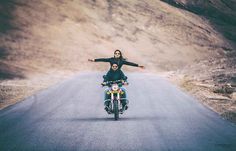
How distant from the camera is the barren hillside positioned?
59.3 metres

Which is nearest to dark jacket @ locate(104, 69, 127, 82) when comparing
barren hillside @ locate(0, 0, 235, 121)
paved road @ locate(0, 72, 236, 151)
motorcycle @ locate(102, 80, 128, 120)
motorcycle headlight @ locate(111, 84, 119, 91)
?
motorcycle @ locate(102, 80, 128, 120)

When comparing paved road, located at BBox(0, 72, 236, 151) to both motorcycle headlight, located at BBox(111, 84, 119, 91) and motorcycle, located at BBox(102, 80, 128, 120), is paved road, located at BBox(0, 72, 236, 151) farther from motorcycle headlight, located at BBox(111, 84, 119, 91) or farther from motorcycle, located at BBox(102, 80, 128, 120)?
motorcycle headlight, located at BBox(111, 84, 119, 91)

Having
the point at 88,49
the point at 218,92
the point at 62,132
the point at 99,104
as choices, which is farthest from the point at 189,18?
the point at 62,132

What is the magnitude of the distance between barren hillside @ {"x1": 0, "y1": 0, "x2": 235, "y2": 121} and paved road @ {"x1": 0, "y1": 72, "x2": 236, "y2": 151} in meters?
33.1

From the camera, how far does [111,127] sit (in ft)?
40.8

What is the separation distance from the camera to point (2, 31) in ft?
209

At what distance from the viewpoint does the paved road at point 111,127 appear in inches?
398

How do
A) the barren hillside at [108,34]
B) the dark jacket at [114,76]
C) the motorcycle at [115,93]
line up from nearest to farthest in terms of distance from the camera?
the motorcycle at [115,93] < the dark jacket at [114,76] < the barren hillside at [108,34]

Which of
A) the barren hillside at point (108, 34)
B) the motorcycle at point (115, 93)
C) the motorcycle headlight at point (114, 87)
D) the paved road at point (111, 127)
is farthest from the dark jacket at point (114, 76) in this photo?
the barren hillside at point (108, 34)

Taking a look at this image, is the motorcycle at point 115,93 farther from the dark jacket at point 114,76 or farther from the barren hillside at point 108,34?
the barren hillside at point 108,34

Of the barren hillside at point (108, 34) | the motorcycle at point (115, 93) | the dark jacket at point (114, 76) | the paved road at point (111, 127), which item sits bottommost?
the paved road at point (111, 127)

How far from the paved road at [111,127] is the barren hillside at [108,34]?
33069 millimetres

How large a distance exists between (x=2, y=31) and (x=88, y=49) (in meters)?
12.1

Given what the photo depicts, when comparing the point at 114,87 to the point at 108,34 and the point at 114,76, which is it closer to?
the point at 114,76
